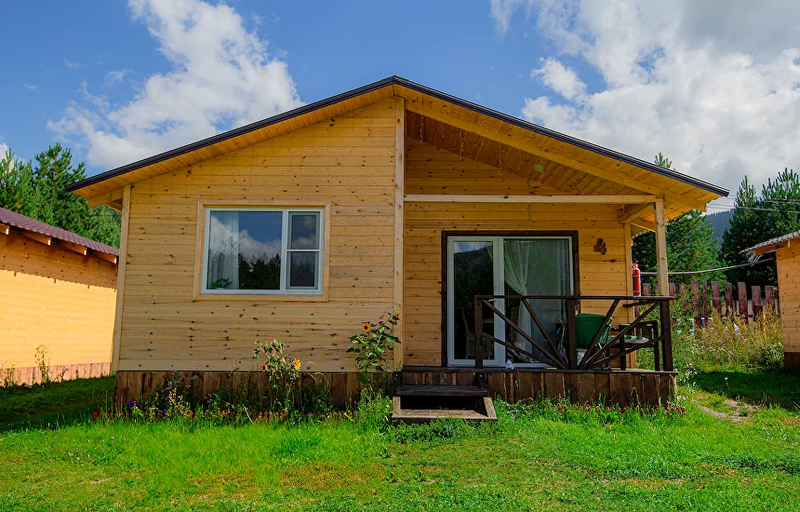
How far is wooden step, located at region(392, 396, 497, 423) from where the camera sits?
6.10 meters

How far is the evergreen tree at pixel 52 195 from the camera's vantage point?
17.9 m

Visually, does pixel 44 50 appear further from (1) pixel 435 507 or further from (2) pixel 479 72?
(1) pixel 435 507

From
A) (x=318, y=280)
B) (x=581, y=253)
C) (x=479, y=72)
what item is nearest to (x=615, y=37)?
(x=479, y=72)

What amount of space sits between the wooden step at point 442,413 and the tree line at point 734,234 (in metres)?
17.7

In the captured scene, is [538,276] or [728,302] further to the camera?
[728,302]

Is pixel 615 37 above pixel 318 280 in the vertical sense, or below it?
above

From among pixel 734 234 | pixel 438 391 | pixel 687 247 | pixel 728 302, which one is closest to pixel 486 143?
pixel 438 391

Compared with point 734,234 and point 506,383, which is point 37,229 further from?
point 734,234

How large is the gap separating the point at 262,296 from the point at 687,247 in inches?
782

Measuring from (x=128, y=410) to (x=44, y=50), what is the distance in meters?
11.0

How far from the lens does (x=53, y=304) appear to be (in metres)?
A: 11.7

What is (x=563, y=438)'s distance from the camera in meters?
5.64

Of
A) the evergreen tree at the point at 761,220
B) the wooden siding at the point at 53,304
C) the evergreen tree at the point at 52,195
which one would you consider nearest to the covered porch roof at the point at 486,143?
the wooden siding at the point at 53,304

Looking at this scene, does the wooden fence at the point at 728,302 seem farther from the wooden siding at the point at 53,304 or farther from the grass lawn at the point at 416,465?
the wooden siding at the point at 53,304
